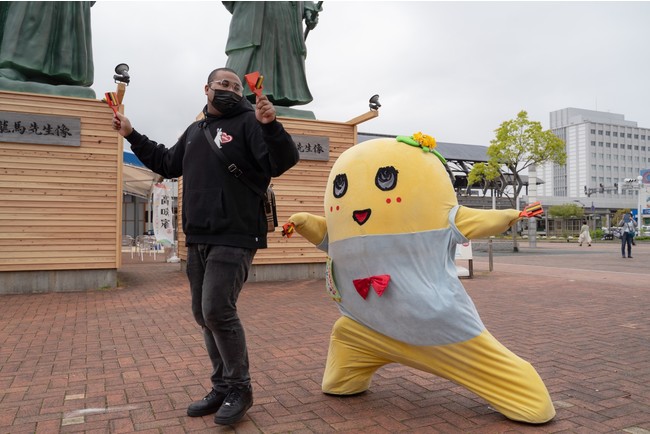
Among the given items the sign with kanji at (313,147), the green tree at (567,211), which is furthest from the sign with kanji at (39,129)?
the green tree at (567,211)

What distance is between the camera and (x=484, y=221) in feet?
9.24

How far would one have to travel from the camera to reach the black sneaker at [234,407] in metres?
2.80

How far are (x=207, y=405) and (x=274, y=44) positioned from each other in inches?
347

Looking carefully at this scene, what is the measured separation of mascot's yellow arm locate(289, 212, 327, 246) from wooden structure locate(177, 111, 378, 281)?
645cm

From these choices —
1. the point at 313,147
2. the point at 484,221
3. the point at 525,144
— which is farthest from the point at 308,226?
the point at 525,144

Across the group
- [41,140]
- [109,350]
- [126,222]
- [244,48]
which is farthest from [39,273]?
[126,222]

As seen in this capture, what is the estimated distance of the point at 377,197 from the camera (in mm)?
3023

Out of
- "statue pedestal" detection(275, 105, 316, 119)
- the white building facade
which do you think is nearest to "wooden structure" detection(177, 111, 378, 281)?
"statue pedestal" detection(275, 105, 316, 119)

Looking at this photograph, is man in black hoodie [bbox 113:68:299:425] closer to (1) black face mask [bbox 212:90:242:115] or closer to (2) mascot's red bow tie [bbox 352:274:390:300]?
(1) black face mask [bbox 212:90:242:115]

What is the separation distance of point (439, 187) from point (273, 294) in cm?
582

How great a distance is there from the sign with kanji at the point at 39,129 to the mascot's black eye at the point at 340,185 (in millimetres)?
6874

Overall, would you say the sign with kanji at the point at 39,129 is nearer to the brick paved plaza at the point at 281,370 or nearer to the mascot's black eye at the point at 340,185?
the brick paved plaza at the point at 281,370

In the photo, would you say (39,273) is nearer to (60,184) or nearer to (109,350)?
(60,184)

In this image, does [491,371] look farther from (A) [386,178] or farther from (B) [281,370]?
(B) [281,370]
